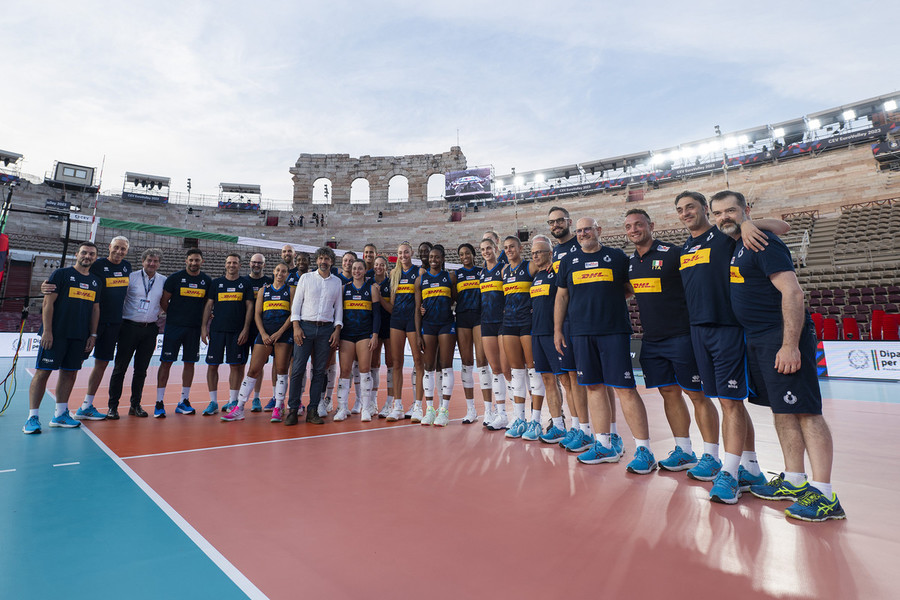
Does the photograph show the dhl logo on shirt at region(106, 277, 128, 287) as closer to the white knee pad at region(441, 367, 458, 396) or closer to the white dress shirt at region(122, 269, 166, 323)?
the white dress shirt at region(122, 269, 166, 323)

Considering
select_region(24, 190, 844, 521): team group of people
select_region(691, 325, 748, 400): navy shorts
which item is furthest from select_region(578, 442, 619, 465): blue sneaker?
select_region(691, 325, 748, 400): navy shorts

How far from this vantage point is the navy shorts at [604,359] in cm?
353

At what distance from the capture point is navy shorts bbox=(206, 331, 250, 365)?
19.2 ft

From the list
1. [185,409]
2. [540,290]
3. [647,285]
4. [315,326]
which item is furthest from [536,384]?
[185,409]

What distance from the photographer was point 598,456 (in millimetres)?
3635

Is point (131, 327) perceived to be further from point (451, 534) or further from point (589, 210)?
point (589, 210)

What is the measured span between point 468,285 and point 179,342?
13.0 ft

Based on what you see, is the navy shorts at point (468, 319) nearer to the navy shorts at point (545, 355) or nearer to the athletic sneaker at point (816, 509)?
the navy shorts at point (545, 355)

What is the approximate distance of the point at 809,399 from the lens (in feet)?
8.52

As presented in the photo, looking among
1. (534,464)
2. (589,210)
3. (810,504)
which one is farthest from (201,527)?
(589,210)

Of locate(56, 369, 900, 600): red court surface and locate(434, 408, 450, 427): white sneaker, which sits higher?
locate(434, 408, 450, 427): white sneaker

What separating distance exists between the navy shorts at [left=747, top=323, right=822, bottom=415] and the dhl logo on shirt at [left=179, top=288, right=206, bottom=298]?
6.24 m

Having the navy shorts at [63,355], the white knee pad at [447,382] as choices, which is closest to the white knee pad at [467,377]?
the white knee pad at [447,382]

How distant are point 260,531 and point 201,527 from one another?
1.10ft
